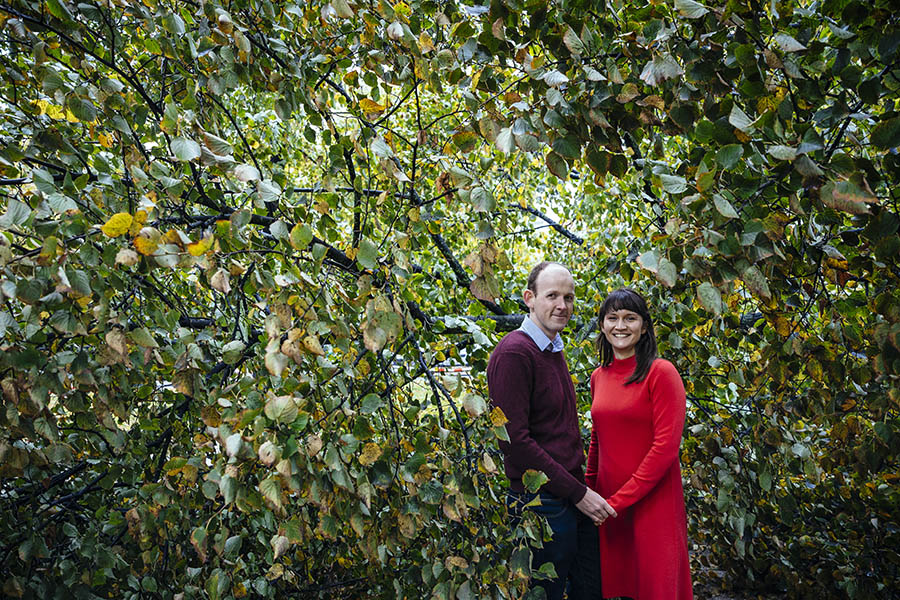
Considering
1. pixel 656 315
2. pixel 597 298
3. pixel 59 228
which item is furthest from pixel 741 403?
pixel 59 228

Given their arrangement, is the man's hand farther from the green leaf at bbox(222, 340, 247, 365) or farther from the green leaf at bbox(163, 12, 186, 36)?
the green leaf at bbox(163, 12, 186, 36)

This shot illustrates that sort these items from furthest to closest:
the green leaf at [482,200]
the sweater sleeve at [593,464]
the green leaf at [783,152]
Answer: the sweater sleeve at [593,464]
the green leaf at [482,200]
the green leaf at [783,152]

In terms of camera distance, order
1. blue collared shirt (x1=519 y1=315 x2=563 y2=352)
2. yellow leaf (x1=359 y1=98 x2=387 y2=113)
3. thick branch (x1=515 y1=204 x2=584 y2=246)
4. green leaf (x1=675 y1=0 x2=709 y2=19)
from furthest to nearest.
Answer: thick branch (x1=515 y1=204 x2=584 y2=246)
blue collared shirt (x1=519 y1=315 x2=563 y2=352)
yellow leaf (x1=359 y1=98 x2=387 y2=113)
green leaf (x1=675 y1=0 x2=709 y2=19)

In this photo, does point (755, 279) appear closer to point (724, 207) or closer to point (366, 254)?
point (724, 207)

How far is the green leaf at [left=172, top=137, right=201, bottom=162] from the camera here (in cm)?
117

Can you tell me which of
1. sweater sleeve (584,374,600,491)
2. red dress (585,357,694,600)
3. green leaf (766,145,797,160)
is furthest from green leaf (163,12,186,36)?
sweater sleeve (584,374,600,491)

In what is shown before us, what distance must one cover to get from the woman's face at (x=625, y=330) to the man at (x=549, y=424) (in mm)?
183

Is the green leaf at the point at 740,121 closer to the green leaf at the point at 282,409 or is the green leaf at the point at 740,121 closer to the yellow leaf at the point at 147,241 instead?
the green leaf at the point at 282,409

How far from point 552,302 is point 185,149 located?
55.9 inches

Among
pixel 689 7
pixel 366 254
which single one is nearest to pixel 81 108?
pixel 366 254

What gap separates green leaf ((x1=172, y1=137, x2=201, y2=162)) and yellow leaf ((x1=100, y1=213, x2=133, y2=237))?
0.17 meters

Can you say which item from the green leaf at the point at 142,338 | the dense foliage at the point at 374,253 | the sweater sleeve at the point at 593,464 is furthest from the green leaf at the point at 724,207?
the sweater sleeve at the point at 593,464

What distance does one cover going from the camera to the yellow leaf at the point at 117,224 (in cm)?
107

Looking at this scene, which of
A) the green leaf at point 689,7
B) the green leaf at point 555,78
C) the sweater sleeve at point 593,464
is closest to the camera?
the green leaf at point 689,7
